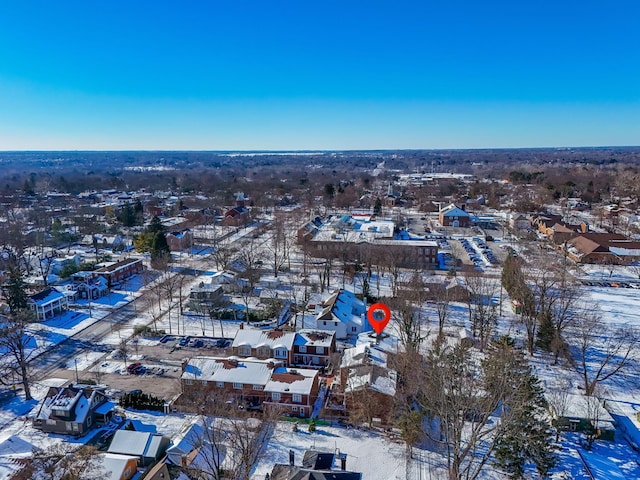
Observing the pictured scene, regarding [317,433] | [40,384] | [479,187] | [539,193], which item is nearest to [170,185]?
[479,187]

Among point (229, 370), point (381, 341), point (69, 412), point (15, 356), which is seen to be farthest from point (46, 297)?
point (381, 341)

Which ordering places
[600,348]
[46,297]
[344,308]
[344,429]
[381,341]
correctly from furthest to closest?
[46,297]
[344,308]
[600,348]
[381,341]
[344,429]

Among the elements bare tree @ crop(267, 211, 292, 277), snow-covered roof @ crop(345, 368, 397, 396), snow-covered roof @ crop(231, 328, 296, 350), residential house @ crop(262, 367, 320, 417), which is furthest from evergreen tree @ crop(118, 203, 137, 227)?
snow-covered roof @ crop(345, 368, 397, 396)

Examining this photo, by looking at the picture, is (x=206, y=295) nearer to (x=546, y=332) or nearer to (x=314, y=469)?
(x=314, y=469)

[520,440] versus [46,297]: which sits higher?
[46,297]

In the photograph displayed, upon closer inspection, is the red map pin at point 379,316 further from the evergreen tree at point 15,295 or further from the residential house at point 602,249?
the residential house at point 602,249

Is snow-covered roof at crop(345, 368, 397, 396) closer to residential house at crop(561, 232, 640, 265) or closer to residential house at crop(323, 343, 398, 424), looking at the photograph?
residential house at crop(323, 343, 398, 424)
